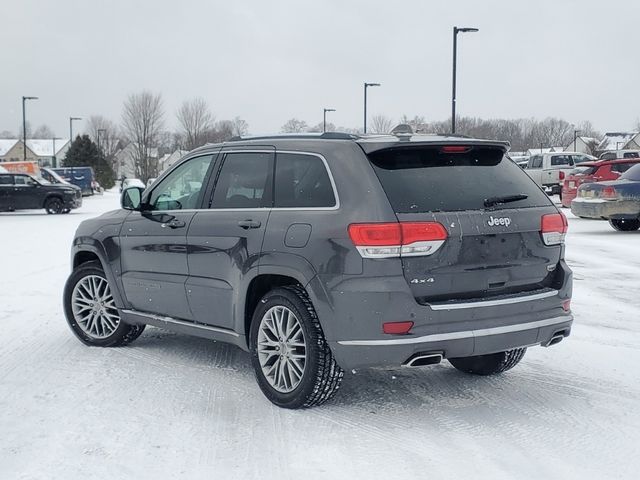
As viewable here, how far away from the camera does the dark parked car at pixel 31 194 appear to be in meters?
27.7

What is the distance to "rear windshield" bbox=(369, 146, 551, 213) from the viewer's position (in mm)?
4559

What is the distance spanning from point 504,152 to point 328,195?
4.27 feet

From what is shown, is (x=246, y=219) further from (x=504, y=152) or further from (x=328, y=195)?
(x=504, y=152)

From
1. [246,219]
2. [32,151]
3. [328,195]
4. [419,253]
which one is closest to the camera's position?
[419,253]

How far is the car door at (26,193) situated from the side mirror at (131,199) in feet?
76.0

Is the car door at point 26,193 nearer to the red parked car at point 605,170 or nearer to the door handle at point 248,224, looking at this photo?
the red parked car at point 605,170

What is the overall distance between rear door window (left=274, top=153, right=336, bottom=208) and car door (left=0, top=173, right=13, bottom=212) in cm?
2478

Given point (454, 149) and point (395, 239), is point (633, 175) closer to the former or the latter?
point (454, 149)

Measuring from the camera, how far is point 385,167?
4.67 m

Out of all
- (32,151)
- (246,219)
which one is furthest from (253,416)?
(32,151)

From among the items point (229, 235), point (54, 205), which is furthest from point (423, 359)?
point (54, 205)

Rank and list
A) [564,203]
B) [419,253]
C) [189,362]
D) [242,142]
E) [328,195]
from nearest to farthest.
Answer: [419,253]
[328,195]
[242,142]
[189,362]
[564,203]

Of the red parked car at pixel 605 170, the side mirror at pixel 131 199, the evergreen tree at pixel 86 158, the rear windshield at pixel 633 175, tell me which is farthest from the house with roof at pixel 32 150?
the side mirror at pixel 131 199

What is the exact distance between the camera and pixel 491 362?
559 cm
